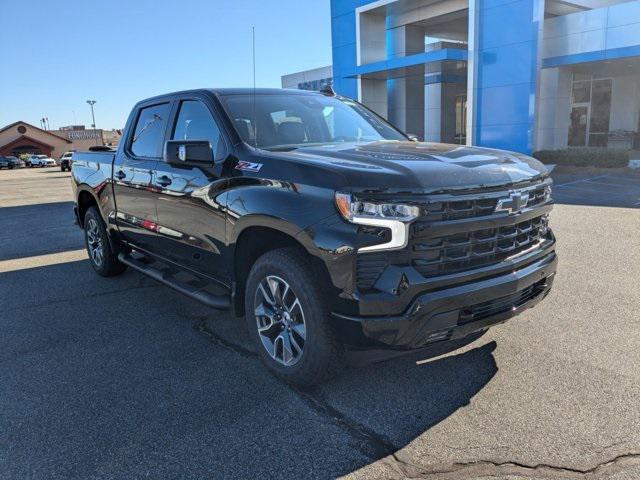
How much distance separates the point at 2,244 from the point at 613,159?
1763 centimetres

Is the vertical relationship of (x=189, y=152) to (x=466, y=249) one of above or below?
above

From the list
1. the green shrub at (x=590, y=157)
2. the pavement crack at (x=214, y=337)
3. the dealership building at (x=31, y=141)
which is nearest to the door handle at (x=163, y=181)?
the pavement crack at (x=214, y=337)

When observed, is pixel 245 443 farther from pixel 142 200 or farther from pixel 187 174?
pixel 142 200

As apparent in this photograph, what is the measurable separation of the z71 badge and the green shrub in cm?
1731

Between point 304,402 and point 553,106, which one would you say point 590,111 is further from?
point 304,402

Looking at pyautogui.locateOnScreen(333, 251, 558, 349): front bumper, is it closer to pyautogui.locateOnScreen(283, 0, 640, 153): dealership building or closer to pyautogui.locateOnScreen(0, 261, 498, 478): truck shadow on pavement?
pyautogui.locateOnScreen(0, 261, 498, 478): truck shadow on pavement

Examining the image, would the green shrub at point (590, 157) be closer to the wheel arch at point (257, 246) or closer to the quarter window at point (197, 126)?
the quarter window at point (197, 126)

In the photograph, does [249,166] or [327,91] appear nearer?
[249,166]

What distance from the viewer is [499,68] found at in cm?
1880

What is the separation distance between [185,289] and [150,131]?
1746 millimetres

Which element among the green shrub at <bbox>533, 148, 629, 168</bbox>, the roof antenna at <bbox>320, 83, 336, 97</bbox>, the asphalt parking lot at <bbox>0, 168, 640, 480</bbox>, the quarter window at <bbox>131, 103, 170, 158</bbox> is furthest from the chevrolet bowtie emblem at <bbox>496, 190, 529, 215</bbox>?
the green shrub at <bbox>533, 148, 629, 168</bbox>

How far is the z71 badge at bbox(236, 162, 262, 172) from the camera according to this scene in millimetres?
3457

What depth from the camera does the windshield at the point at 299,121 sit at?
3953mm

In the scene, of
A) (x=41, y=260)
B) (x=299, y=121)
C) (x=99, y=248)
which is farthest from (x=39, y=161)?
(x=299, y=121)
